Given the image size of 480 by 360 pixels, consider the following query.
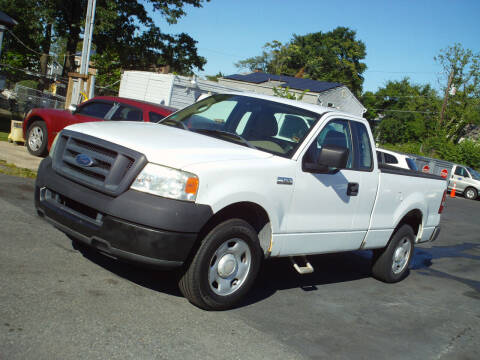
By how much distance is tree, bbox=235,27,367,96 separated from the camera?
7869cm

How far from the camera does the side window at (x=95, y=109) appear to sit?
10203 millimetres

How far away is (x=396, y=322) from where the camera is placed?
17.8 feet

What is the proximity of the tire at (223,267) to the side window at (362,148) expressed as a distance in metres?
1.84

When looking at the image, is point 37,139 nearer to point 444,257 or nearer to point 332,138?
point 332,138

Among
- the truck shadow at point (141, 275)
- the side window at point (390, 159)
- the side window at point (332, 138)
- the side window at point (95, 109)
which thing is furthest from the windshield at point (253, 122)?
the side window at point (390, 159)

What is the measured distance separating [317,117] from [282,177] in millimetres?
1016

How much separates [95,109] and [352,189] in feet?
21.1

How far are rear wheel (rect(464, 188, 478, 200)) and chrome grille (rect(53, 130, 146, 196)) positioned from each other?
29.2 m

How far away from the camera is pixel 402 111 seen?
2869 inches

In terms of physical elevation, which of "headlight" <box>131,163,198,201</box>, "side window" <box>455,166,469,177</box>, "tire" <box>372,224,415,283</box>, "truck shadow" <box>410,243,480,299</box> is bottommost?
"truck shadow" <box>410,243,480,299</box>

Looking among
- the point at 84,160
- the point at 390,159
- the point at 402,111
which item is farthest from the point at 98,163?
the point at 402,111

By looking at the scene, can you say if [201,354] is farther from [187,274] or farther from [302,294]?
[302,294]

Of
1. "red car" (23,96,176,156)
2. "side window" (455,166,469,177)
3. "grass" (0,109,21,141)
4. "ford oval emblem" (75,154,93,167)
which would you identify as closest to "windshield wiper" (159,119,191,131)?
"ford oval emblem" (75,154,93,167)

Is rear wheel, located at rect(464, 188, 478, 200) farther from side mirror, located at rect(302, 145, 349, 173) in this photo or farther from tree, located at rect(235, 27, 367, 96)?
tree, located at rect(235, 27, 367, 96)
